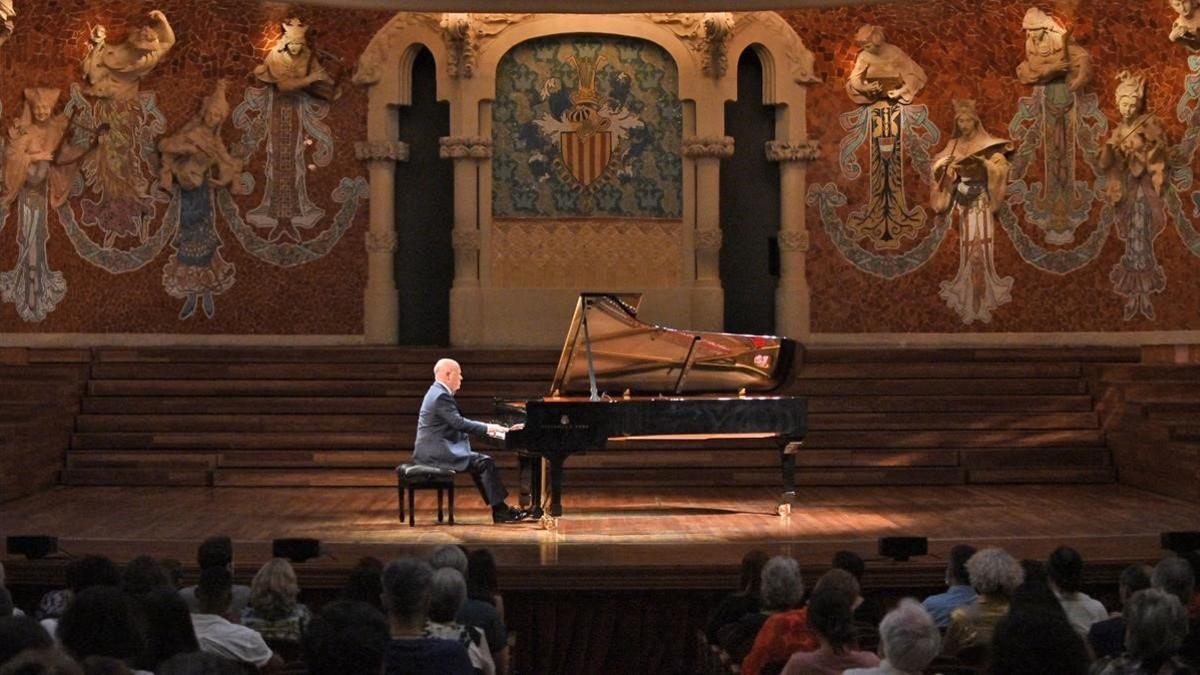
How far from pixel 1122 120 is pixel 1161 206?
2.91 ft

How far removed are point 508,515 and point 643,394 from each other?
1.31 metres

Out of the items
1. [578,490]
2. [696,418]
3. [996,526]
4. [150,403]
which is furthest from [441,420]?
[150,403]

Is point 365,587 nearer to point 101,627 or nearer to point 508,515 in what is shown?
point 101,627

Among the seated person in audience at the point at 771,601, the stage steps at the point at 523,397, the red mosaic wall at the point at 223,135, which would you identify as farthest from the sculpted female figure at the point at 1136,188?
A: the seated person in audience at the point at 771,601

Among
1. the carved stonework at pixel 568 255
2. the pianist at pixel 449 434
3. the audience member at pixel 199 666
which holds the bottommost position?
the audience member at pixel 199 666

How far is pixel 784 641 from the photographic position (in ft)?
18.0

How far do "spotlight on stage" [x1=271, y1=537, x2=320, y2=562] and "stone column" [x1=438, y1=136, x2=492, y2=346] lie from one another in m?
8.61

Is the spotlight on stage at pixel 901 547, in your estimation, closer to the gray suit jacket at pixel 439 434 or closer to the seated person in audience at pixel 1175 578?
the seated person in audience at pixel 1175 578

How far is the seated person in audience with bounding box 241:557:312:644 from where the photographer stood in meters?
5.83

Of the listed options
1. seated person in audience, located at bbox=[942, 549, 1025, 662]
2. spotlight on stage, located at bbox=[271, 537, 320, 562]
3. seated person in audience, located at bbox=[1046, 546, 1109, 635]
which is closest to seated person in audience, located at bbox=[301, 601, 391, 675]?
seated person in audience, located at bbox=[942, 549, 1025, 662]

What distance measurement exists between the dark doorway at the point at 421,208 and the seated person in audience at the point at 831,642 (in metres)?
12.3

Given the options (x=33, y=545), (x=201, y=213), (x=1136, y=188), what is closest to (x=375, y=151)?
(x=201, y=213)

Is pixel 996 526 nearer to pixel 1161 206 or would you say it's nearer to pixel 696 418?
pixel 696 418

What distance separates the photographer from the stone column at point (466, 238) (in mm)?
16516
